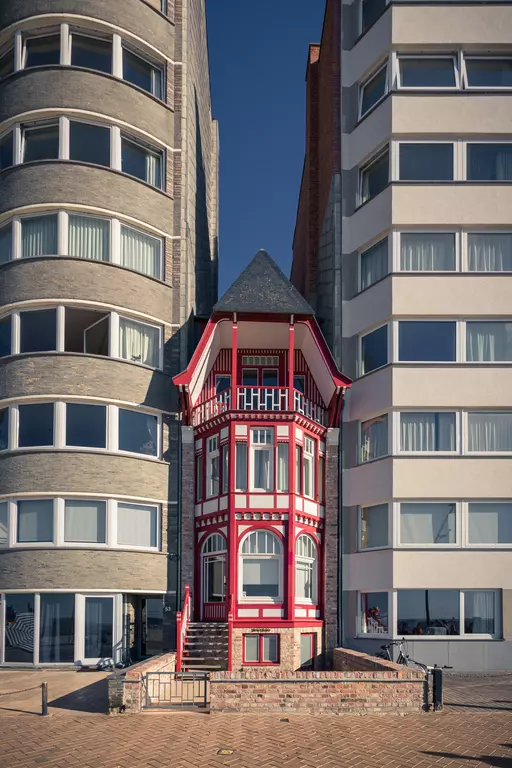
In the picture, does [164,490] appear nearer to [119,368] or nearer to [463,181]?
[119,368]

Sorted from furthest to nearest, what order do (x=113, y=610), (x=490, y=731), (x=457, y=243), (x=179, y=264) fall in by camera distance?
(x=179, y=264) < (x=457, y=243) < (x=113, y=610) < (x=490, y=731)

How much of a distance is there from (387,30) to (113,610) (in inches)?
821

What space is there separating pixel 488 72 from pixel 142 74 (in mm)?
11884

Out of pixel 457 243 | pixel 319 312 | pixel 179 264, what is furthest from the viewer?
pixel 319 312

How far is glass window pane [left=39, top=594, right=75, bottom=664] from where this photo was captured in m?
26.5

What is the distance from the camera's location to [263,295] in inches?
1140

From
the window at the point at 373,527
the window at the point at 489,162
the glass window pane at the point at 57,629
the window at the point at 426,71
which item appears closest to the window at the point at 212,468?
the window at the point at 373,527

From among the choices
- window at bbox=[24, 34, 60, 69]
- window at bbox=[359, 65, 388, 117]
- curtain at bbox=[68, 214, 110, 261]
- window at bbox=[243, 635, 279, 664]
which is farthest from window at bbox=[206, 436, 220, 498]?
window at bbox=[24, 34, 60, 69]

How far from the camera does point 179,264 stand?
102 ft

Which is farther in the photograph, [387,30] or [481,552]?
[387,30]

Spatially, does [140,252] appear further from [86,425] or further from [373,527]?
[373,527]

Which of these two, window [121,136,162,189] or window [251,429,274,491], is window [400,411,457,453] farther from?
window [121,136,162,189]

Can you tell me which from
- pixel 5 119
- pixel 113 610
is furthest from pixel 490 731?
pixel 5 119

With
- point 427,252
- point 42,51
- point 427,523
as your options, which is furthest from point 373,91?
point 427,523
